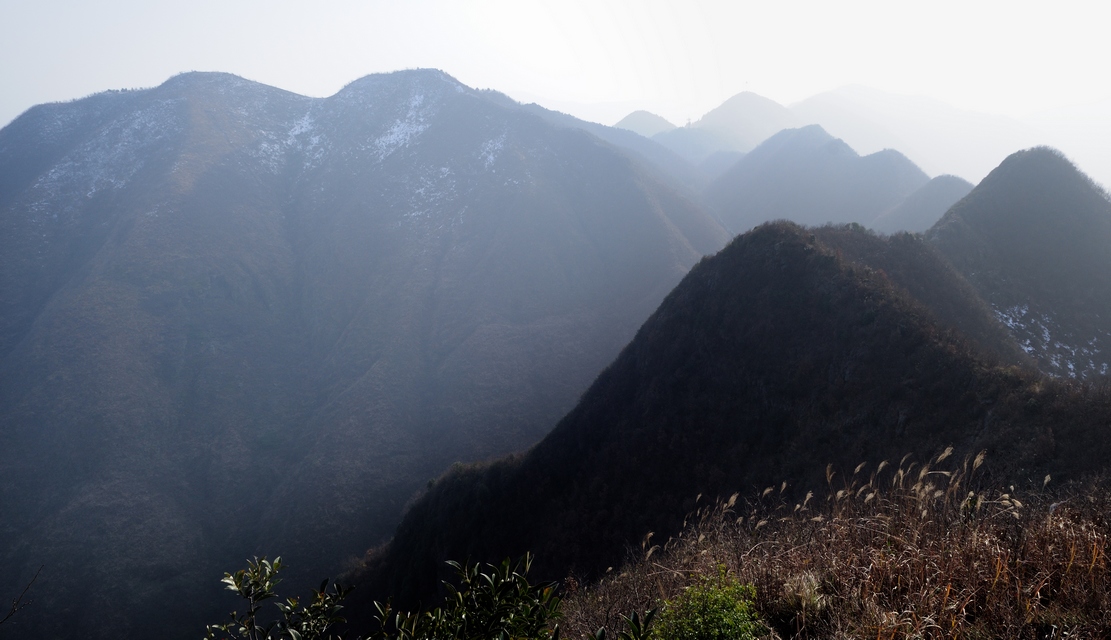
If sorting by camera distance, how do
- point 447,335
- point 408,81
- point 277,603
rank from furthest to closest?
1. point 408,81
2. point 447,335
3. point 277,603

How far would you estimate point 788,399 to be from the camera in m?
20.2

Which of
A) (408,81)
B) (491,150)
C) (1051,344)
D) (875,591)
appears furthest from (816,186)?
(875,591)

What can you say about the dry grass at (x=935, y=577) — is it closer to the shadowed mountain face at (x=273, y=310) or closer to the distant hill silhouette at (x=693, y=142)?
the shadowed mountain face at (x=273, y=310)

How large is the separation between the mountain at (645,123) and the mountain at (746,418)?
540ft

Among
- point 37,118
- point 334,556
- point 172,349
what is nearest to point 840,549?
point 334,556

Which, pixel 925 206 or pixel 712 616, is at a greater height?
pixel 925 206

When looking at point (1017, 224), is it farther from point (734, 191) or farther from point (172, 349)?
point (172, 349)

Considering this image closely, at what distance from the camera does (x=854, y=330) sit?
2067cm

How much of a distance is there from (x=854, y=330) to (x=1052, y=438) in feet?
29.0

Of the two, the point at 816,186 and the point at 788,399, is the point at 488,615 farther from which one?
the point at 816,186

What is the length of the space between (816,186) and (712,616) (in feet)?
332

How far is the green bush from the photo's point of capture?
3.60m

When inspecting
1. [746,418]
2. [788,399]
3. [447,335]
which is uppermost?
[788,399]

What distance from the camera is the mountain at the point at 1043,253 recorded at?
97.9 feet
